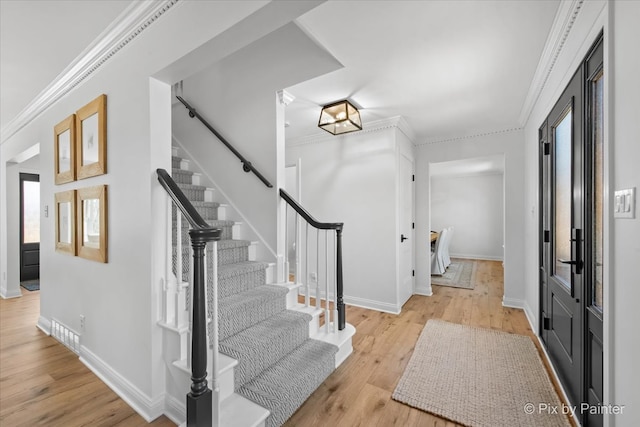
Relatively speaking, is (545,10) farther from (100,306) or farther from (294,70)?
(100,306)

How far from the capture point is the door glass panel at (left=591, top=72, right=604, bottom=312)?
139 centimetres

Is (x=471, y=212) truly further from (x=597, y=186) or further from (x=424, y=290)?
(x=597, y=186)

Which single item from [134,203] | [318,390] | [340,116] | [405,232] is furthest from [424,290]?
[134,203]

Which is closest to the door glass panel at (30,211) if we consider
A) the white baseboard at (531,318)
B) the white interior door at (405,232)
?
the white interior door at (405,232)

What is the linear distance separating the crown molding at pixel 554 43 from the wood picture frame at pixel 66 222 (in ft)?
11.9

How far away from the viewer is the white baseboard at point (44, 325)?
2.84m

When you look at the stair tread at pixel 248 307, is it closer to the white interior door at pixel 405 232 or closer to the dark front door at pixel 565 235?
the white interior door at pixel 405 232

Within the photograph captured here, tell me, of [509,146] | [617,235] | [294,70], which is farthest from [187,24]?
[509,146]

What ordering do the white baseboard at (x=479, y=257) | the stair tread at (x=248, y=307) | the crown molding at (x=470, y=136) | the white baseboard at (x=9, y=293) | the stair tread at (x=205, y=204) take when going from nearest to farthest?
the stair tread at (x=248, y=307) → the stair tread at (x=205, y=204) → the crown molding at (x=470, y=136) → the white baseboard at (x=9, y=293) → the white baseboard at (x=479, y=257)

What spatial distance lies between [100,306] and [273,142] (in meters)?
1.88

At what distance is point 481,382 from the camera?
6.66 feet

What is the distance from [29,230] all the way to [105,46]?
5470mm

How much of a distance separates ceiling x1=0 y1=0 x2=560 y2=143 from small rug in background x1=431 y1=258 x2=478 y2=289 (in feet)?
9.93

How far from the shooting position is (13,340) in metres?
2.75
